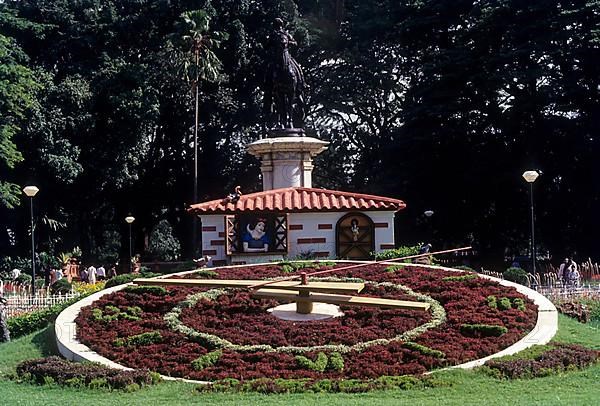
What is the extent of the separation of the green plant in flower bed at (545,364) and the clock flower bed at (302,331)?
Result: 631mm

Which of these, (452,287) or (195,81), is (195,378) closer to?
(452,287)

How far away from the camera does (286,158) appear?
24031mm

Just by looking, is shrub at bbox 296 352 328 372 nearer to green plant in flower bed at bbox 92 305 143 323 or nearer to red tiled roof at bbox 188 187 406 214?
green plant in flower bed at bbox 92 305 143 323

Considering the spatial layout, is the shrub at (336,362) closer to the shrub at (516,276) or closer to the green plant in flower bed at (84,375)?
the green plant in flower bed at (84,375)

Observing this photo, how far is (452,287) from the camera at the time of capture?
13.8 metres

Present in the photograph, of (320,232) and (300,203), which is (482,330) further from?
(300,203)

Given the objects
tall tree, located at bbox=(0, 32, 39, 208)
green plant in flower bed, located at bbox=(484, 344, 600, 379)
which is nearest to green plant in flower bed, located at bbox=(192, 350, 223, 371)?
green plant in flower bed, located at bbox=(484, 344, 600, 379)

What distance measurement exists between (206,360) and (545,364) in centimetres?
451

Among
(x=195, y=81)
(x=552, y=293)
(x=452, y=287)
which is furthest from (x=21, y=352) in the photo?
(x=195, y=81)

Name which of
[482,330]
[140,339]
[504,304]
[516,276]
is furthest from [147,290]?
[516,276]

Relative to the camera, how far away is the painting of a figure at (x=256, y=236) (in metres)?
20.4

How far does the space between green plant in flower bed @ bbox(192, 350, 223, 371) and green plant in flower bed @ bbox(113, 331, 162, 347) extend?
3.80 feet

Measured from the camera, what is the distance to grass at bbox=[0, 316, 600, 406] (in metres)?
8.68

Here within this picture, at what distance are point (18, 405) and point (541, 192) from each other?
97.9 feet
